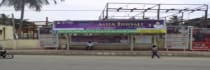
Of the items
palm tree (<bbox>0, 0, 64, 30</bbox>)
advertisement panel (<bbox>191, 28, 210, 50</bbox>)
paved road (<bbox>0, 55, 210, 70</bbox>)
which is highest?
palm tree (<bbox>0, 0, 64, 30</bbox>)

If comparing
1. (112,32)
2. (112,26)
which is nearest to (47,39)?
(112,32)

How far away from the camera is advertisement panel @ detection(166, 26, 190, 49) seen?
49906 mm

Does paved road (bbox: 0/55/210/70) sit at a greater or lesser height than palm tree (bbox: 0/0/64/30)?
lesser

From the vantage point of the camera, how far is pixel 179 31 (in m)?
50.2

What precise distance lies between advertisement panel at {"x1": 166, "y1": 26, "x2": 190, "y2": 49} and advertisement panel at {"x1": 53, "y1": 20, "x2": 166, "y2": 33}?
0.99 m

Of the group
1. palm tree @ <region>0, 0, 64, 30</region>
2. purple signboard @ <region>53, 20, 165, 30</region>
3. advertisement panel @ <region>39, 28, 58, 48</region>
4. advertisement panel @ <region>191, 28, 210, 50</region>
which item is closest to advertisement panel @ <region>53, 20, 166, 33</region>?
purple signboard @ <region>53, 20, 165, 30</region>

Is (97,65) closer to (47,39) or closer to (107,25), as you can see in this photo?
(107,25)

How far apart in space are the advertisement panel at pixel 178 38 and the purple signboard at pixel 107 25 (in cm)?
124

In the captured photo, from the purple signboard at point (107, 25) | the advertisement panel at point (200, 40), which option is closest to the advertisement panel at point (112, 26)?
the purple signboard at point (107, 25)

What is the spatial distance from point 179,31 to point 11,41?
58.8 ft

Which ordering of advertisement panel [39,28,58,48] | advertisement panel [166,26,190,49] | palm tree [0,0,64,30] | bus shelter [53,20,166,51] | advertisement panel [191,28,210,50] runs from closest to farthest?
advertisement panel [166,26,190,49], advertisement panel [191,28,210,50], bus shelter [53,20,166,51], advertisement panel [39,28,58,48], palm tree [0,0,64,30]

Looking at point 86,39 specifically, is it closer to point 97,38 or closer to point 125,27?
point 97,38

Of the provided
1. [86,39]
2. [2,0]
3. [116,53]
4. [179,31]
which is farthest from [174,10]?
[2,0]

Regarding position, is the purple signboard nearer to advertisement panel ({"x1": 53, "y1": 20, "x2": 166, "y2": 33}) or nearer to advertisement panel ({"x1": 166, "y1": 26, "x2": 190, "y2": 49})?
advertisement panel ({"x1": 53, "y1": 20, "x2": 166, "y2": 33})
